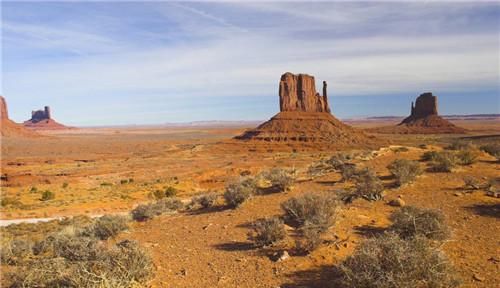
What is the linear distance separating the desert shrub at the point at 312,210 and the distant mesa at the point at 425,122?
118733mm

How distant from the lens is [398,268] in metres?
5.43

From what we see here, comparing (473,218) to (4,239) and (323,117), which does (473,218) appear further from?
(323,117)

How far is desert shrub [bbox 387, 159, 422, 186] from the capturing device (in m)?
12.5

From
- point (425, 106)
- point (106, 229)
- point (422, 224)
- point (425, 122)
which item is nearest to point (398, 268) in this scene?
point (422, 224)

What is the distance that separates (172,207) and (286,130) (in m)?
67.6

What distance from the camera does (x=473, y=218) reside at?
912 centimetres

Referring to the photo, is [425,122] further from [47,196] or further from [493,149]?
[47,196]

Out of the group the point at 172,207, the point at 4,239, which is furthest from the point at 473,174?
the point at 4,239

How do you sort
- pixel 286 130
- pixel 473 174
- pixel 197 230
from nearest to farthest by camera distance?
pixel 197 230
pixel 473 174
pixel 286 130

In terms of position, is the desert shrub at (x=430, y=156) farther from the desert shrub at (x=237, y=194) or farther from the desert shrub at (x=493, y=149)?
the desert shrub at (x=237, y=194)

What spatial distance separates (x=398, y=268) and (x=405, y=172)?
7909 millimetres

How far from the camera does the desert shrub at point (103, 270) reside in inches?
247

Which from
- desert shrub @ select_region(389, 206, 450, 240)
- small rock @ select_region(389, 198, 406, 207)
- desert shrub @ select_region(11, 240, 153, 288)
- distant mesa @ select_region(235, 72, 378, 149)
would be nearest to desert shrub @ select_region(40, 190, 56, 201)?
desert shrub @ select_region(11, 240, 153, 288)

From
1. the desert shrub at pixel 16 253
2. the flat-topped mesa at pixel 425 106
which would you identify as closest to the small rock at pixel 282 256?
the desert shrub at pixel 16 253
